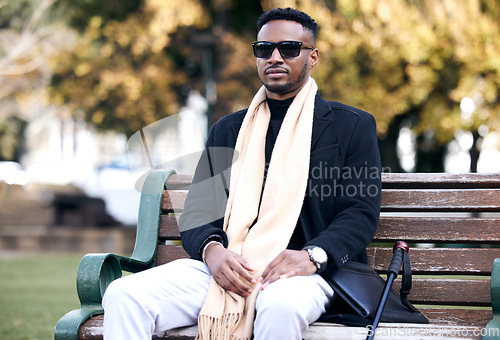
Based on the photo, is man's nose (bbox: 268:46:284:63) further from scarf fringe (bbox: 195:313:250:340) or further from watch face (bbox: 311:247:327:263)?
scarf fringe (bbox: 195:313:250:340)

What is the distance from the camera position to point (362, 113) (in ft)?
12.5

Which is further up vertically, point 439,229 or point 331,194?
point 331,194

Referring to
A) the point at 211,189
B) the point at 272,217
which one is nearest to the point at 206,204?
the point at 211,189

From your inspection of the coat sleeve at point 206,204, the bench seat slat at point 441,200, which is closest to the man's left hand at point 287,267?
the coat sleeve at point 206,204

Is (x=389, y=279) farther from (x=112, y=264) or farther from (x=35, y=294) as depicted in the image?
(x=35, y=294)

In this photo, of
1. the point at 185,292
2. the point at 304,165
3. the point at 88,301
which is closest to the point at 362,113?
the point at 304,165

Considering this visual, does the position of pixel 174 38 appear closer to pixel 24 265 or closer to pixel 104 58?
pixel 104 58

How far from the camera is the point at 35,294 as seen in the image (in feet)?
31.0

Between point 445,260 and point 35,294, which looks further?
point 35,294

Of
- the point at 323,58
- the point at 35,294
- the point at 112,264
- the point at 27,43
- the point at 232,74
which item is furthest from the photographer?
the point at 27,43

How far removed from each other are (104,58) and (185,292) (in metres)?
13.4

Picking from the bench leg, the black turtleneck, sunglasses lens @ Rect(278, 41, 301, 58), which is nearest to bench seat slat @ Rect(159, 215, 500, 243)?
the black turtleneck

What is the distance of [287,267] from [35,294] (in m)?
6.97

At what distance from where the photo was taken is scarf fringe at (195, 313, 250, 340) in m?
3.20
